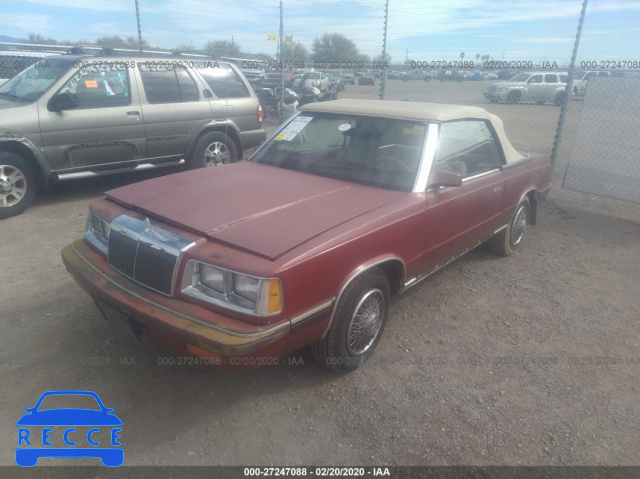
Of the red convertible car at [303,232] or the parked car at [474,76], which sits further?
the parked car at [474,76]

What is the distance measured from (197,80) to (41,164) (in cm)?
258

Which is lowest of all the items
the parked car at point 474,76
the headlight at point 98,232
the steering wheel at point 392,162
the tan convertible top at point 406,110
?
the headlight at point 98,232

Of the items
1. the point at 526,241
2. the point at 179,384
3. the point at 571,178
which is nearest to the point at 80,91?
the point at 179,384

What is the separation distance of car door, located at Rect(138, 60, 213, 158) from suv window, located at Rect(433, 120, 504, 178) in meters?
4.33

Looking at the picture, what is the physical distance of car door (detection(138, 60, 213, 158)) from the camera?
21.1ft

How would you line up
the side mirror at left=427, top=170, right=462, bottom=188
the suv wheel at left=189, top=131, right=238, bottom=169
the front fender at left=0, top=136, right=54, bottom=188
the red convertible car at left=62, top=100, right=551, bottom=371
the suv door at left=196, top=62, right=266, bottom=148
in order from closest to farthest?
the red convertible car at left=62, top=100, right=551, bottom=371
the side mirror at left=427, top=170, right=462, bottom=188
the front fender at left=0, top=136, right=54, bottom=188
the suv wheel at left=189, top=131, right=238, bottom=169
the suv door at left=196, top=62, right=266, bottom=148

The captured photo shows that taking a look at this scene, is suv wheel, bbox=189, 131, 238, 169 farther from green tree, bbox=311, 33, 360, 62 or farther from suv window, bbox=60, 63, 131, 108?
green tree, bbox=311, 33, 360, 62

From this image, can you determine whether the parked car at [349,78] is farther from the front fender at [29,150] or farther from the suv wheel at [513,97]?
the front fender at [29,150]

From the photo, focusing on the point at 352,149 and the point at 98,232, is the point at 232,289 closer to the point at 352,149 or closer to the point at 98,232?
the point at 98,232

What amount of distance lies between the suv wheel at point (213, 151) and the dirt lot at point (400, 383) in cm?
310

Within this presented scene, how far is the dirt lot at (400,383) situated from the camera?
2428 mm

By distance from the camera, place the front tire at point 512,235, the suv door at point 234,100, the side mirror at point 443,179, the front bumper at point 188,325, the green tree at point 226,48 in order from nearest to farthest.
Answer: the front bumper at point 188,325
the side mirror at point 443,179
the front tire at point 512,235
the suv door at point 234,100
the green tree at point 226,48

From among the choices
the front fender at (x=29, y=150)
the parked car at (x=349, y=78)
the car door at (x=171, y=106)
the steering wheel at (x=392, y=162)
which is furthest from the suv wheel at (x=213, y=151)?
the parked car at (x=349, y=78)

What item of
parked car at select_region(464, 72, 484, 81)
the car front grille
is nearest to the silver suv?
the car front grille
